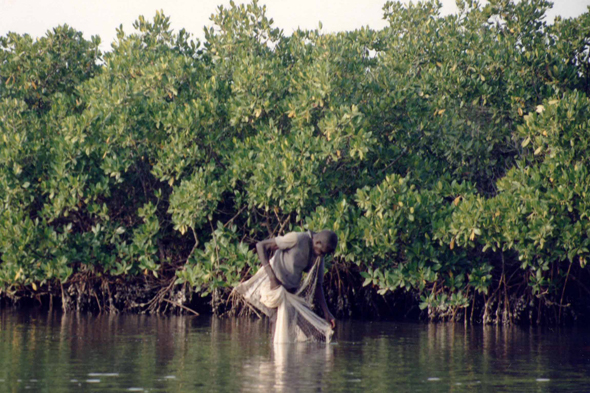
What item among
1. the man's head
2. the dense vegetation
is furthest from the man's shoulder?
the dense vegetation

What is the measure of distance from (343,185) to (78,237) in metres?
5.07

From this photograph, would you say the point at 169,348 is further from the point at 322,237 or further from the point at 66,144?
the point at 66,144

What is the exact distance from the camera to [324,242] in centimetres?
1193

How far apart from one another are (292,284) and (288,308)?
31 centimetres

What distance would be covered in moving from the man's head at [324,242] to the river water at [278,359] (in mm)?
1215

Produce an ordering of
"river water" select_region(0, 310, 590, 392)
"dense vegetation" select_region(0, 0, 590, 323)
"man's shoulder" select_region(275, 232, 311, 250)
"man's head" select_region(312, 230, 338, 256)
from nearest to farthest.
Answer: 1. "river water" select_region(0, 310, 590, 392)
2. "man's head" select_region(312, 230, 338, 256)
3. "man's shoulder" select_region(275, 232, 311, 250)
4. "dense vegetation" select_region(0, 0, 590, 323)

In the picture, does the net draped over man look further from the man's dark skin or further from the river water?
the river water

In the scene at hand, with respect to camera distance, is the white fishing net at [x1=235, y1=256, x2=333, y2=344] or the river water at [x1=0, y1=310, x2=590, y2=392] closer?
the river water at [x1=0, y1=310, x2=590, y2=392]

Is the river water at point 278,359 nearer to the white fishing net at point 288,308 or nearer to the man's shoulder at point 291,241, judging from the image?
the white fishing net at point 288,308

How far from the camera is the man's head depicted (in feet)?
39.1

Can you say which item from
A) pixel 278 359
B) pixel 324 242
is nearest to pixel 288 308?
pixel 324 242

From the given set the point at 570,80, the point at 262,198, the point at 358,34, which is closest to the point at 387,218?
the point at 262,198

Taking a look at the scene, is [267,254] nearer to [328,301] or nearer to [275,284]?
[275,284]

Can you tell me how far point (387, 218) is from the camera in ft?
53.2
